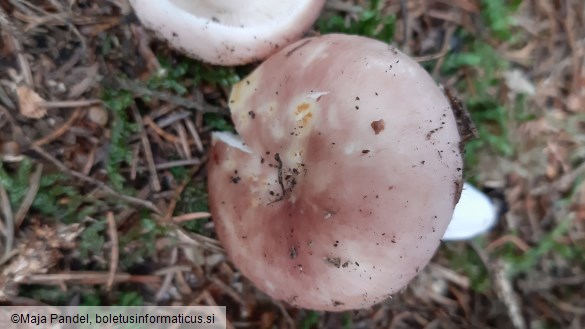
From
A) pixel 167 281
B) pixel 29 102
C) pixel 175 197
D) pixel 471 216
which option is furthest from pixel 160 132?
pixel 471 216

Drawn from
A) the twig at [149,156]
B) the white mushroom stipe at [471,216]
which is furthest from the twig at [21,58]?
the white mushroom stipe at [471,216]

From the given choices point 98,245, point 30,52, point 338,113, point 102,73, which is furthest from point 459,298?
point 30,52

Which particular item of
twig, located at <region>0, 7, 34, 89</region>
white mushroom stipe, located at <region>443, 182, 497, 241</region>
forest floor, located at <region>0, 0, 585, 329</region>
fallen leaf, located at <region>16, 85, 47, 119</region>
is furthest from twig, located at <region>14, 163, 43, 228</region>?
white mushroom stipe, located at <region>443, 182, 497, 241</region>

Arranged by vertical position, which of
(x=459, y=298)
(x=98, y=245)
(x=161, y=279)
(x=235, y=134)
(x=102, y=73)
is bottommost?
(x=459, y=298)

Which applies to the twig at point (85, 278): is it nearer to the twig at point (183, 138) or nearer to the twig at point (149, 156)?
the twig at point (149, 156)

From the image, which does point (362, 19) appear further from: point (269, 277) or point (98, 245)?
point (98, 245)

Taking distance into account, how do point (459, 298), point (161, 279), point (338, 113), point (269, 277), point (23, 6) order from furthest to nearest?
1. point (459, 298)
2. point (161, 279)
3. point (23, 6)
4. point (269, 277)
5. point (338, 113)
